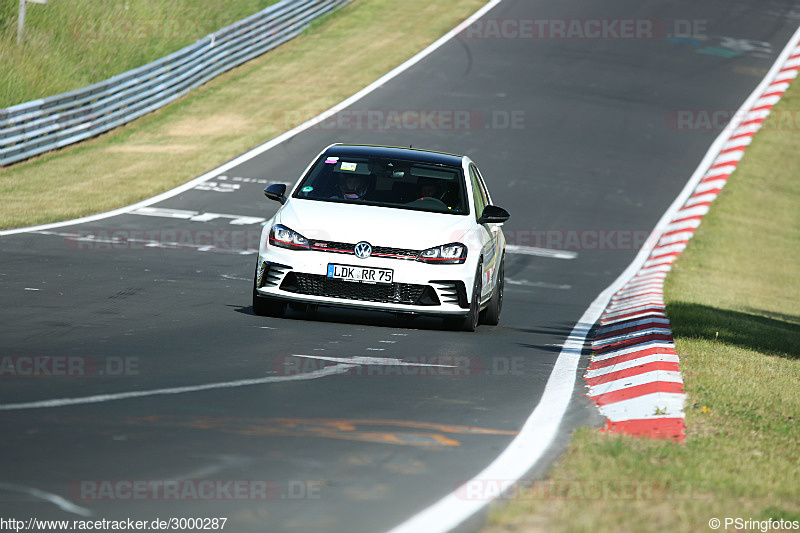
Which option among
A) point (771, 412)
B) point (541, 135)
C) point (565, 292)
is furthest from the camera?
point (541, 135)

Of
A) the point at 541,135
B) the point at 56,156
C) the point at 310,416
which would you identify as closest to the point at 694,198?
the point at 541,135

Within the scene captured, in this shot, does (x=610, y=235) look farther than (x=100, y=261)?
Yes

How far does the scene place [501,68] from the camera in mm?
33219

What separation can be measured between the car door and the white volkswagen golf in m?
0.03

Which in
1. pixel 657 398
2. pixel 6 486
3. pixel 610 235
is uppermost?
pixel 6 486

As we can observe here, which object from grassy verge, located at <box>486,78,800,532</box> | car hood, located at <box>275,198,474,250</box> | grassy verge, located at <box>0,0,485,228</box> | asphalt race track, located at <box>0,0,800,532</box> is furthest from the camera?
grassy verge, located at <box>0,0,485,228</box>

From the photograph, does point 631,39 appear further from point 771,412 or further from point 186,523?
point 186,523

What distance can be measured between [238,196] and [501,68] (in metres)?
13.3

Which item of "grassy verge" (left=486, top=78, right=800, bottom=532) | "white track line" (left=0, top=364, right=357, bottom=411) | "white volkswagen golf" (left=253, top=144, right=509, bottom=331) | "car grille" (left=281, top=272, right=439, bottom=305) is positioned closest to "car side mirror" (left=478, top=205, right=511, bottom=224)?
"white volkswagen golf" (left=253, top=144, right=509, bottom=331)

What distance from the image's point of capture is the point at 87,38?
32.1 metres

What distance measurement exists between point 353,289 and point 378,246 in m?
0.44

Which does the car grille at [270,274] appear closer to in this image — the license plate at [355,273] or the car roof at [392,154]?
the license plate at [355,273]

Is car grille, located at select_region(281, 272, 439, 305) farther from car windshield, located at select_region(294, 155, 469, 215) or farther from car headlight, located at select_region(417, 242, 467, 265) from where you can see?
car windshield, located at select_region(294, 155, 469, 215)

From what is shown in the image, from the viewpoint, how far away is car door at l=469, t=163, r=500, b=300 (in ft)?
38.5
